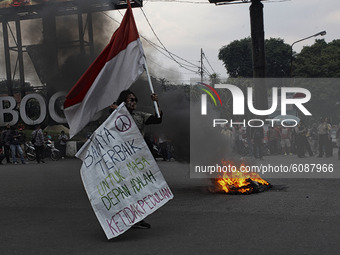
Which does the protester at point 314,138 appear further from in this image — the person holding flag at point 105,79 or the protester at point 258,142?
the person holding flag at point 105,79

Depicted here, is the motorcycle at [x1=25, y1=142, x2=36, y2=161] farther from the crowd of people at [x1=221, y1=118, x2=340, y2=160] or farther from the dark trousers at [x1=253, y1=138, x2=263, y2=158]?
the dark trousers at [x1=253, y1=138, x2=263, y2=158]

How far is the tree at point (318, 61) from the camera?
173 feet

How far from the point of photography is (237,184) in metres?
8.01

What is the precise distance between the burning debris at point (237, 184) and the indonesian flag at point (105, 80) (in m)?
3.12

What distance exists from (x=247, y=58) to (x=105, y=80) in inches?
2617

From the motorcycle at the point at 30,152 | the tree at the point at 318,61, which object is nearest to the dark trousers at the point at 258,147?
the motorcycle at the point at 30,152

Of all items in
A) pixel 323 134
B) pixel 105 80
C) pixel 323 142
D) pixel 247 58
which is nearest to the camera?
pixel 105 80

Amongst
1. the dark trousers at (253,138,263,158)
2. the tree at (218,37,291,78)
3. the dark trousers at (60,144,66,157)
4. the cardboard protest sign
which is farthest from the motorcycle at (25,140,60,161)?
the tree at (218,37,291,78)

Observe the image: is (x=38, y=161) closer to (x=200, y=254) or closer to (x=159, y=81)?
(x=159, y=81)

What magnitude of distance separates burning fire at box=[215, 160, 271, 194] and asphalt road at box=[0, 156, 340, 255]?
0.22 m

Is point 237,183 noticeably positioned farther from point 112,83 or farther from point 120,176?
point 120,176

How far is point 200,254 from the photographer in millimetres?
4191

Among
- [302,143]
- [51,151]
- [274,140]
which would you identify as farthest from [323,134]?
[51,151]

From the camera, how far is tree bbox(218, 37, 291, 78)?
228ft
